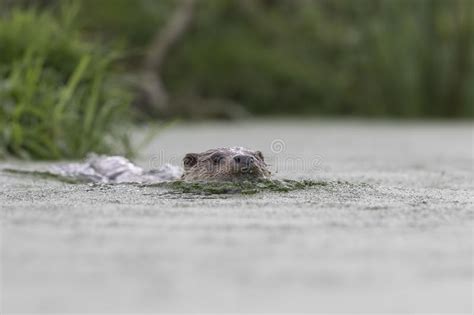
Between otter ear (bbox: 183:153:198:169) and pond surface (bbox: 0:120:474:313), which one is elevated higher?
otter ear (bbox: 183:153:198:169)

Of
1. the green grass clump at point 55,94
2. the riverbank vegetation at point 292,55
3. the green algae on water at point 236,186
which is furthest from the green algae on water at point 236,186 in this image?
the riverbank vegetation at point 292,55

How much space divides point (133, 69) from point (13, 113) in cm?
556

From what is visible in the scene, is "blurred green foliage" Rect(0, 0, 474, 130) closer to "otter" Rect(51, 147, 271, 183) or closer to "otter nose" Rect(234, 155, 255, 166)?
"otter" Rect(51, 147, 271, 183)

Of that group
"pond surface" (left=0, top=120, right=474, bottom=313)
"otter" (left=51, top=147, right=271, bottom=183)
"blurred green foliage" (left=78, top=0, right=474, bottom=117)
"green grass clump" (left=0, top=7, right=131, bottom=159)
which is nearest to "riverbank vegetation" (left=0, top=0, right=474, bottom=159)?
"blurred green foliage" (left=78, top=0, right=474, bottom=117)

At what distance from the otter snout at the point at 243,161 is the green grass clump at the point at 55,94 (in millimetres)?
2014

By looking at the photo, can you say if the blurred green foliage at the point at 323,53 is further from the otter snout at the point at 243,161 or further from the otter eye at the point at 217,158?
the otter snout at the point at 243,161

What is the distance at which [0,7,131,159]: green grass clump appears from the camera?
209 inches

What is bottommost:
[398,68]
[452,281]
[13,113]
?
[452,281]

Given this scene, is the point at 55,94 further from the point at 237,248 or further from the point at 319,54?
the point at 319,54

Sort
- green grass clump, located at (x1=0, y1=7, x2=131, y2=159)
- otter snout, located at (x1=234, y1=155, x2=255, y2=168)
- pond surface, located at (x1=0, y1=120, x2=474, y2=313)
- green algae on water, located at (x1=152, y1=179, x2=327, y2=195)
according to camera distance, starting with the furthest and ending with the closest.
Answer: green grass clump, located at (x1=0, y1=7, x2=131, y2=159) < otter snout, located at (x1=234, y1=155, x2=255, y2=168) < green algae on water, located at (x1=152, y1=179, x2=327, y2=195) < pond surface, located at (x1=0, y1=120, x2=474, y2=313)

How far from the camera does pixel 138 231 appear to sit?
91.9 inches

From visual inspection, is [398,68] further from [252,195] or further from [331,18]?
[252,195]

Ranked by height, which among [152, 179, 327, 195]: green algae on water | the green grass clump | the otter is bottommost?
[152, 179, 327, 195]: green algae on water

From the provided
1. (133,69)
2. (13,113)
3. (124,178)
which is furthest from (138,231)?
(133,69)
